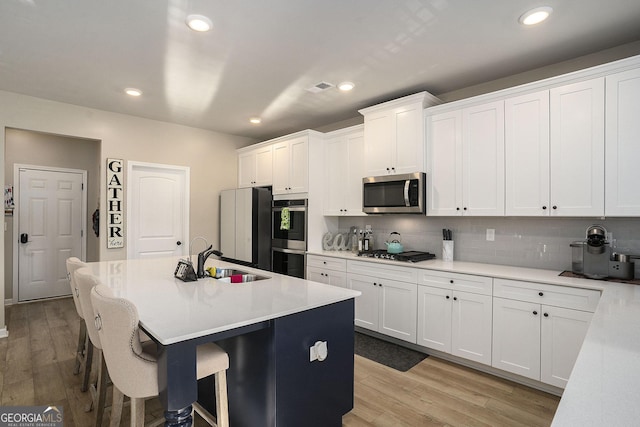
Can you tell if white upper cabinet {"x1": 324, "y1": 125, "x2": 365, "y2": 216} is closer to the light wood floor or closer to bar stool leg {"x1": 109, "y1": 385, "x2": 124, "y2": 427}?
the light wood floor

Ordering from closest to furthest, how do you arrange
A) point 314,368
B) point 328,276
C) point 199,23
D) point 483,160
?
point 314,368
point 199,23
point 483,160
point 328,276

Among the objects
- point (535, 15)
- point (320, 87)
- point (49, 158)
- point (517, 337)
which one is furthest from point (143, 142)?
point (517, 337)

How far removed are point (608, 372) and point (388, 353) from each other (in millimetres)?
2418

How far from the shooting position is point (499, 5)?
6.71ft

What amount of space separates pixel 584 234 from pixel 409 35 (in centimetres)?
214

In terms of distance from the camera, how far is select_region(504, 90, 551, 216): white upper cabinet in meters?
2.65

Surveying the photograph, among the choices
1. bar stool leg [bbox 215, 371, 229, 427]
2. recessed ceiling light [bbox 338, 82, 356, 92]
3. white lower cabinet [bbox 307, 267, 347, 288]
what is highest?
recessed ceiling light [bbox 338, 82, 356, 92]

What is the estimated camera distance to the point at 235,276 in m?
2.59

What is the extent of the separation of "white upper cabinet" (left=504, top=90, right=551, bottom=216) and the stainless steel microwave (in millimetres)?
770

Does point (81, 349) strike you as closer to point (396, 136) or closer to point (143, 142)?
point (143, 142)

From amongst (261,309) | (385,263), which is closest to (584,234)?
(385,263)

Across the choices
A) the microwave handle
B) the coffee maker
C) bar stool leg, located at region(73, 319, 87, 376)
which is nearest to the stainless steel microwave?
the microwave handle

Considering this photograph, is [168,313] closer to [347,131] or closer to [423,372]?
[423,372]

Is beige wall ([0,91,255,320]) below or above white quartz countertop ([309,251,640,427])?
above
